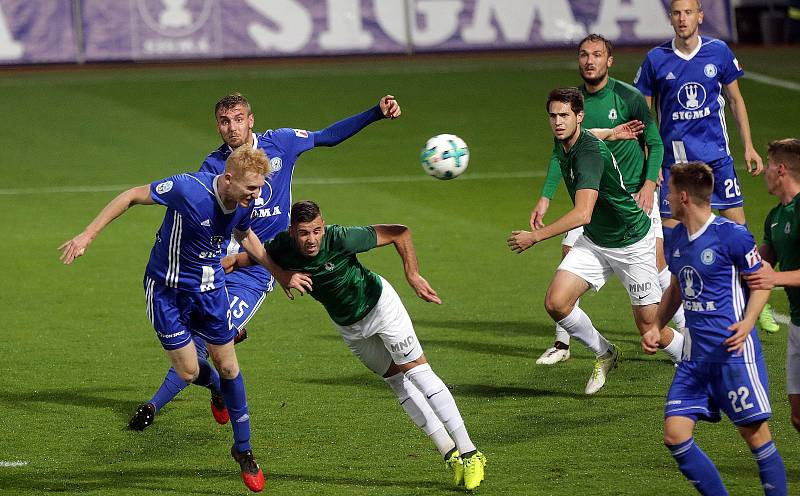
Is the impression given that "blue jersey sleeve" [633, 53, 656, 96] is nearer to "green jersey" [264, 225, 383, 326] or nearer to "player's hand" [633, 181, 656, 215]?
"player's hand" [633, 181, 656, 215]

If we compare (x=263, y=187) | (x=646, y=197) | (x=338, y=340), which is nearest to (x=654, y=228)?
(x=646, y=197)

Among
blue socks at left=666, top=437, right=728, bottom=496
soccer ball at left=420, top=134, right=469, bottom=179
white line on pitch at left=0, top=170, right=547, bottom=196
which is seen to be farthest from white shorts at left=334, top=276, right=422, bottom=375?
white line on pitch at left=0, top=170, right=547, bottom=196

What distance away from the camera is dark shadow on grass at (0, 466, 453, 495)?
7.22m

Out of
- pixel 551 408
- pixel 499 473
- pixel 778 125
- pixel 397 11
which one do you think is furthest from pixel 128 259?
pixel 397 11

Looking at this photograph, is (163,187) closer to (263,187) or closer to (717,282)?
(263,187)

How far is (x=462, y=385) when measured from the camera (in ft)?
30.5

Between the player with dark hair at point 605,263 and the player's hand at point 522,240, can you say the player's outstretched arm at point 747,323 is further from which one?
the player with dark hair at point 605,263

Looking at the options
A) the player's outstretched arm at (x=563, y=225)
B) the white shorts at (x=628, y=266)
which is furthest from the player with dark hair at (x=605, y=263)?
the player's outstretched arm at (x=563, y=225)

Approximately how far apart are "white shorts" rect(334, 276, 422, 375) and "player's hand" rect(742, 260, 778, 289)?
6.51ft

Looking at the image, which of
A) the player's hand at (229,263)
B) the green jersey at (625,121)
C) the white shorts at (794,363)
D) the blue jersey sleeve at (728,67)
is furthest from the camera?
the blue jersey sleeve at (728,67)

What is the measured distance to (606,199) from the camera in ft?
28.8

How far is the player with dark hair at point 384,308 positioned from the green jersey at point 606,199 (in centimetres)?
166

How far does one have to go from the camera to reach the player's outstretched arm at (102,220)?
6973mm

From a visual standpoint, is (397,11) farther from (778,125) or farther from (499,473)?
(499,473)
